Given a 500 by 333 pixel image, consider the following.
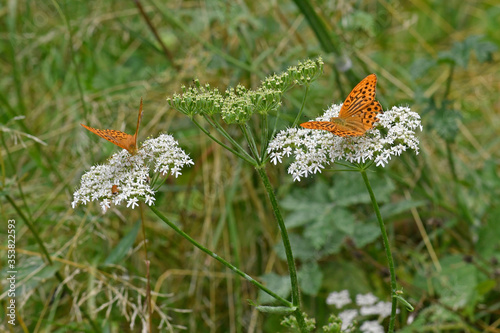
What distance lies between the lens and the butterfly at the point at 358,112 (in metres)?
1.96

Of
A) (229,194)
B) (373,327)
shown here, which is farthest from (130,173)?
(229,194)

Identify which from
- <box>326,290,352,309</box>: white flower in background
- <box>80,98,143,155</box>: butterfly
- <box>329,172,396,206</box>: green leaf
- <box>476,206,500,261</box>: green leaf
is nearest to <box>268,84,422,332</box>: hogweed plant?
<box>80,98,143,155</box>: butterfly

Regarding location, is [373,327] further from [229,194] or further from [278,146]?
[229,194]

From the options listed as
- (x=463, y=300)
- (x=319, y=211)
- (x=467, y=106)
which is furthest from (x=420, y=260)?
(x=467, y=106)

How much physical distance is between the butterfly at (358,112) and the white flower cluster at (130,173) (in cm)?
65

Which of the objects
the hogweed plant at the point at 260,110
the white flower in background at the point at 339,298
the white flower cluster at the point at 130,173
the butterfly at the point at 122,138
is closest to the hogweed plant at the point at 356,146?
the hogweed plant at the point at 260,110

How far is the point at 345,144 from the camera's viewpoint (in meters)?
2.12

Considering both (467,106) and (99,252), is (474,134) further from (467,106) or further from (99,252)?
(99,252)

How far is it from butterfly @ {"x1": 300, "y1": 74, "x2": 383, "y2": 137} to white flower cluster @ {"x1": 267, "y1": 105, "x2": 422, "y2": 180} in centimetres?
9

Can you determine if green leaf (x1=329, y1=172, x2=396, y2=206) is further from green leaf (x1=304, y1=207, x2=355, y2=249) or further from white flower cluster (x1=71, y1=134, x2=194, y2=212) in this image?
white flower cluster (x1=71, y1=134, x2=194, y2=212)

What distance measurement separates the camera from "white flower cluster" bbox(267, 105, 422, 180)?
82.3 inches

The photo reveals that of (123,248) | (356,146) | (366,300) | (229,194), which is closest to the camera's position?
(356,146)

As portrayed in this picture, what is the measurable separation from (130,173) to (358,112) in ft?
3.25

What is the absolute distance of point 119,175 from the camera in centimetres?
221
